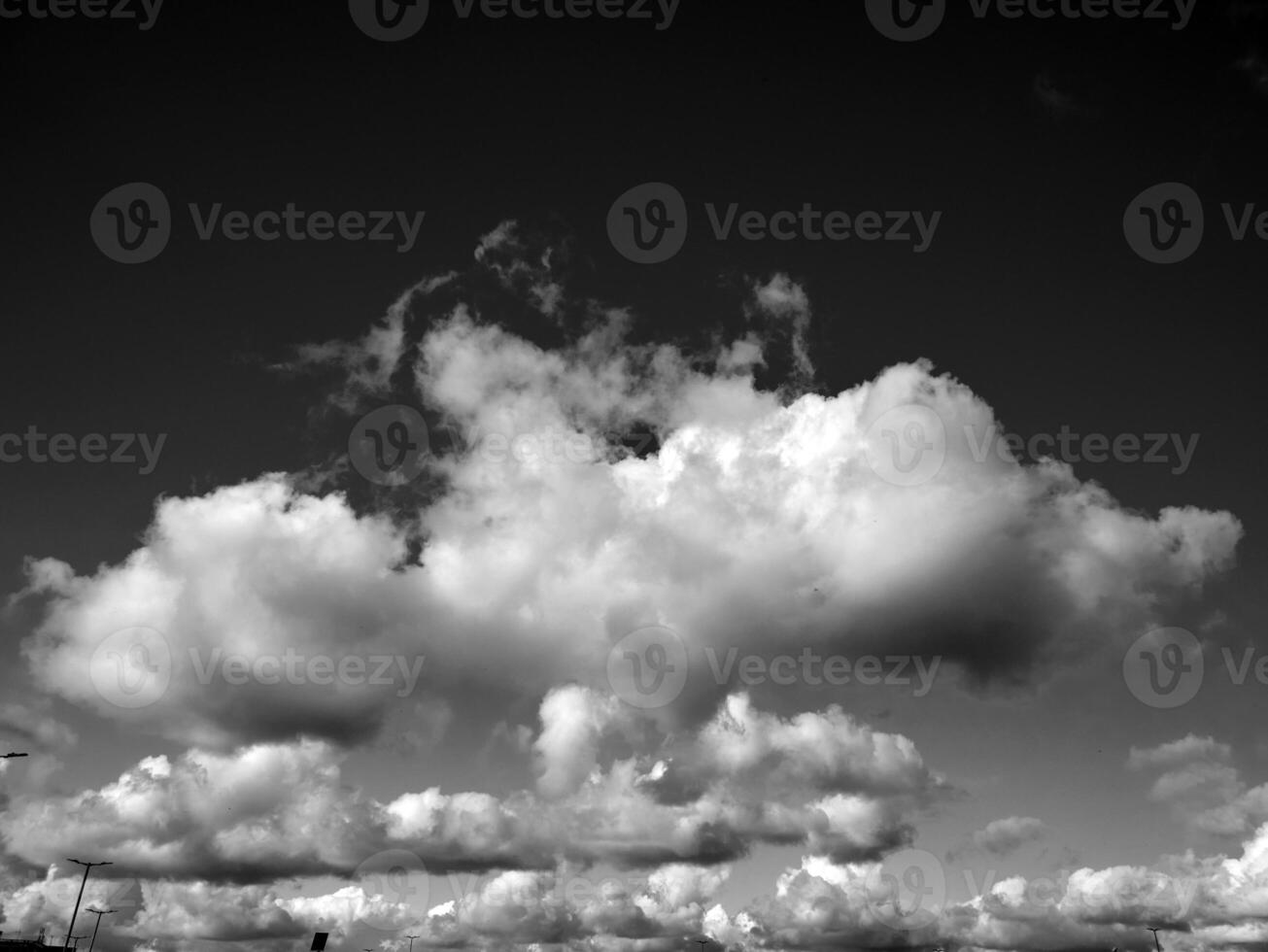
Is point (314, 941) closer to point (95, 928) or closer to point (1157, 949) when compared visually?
point (95, 928)

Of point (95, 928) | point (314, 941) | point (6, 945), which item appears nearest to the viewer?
point (314, 941)

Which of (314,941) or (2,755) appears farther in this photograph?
(2,755)

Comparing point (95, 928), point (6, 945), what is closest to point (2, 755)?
point (95, 928)

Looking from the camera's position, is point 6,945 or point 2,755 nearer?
point 2,755

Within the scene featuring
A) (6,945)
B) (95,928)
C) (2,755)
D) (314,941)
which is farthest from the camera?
(6,945)

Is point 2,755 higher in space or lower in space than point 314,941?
higher

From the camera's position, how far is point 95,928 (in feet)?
468

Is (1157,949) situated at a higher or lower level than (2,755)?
lower

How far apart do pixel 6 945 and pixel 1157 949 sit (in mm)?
217404

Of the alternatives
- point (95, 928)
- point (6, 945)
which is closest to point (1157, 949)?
point (95, 928)

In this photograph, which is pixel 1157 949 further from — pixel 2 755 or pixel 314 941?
pixel 2 755

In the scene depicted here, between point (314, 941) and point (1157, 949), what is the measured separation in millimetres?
155185

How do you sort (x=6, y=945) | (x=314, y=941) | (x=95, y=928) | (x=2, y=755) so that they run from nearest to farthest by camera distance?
(x=314, y=941) → (x=2, y=755) → (x=95, y=928) → (x=6, y=945)

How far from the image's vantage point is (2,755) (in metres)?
59.5
